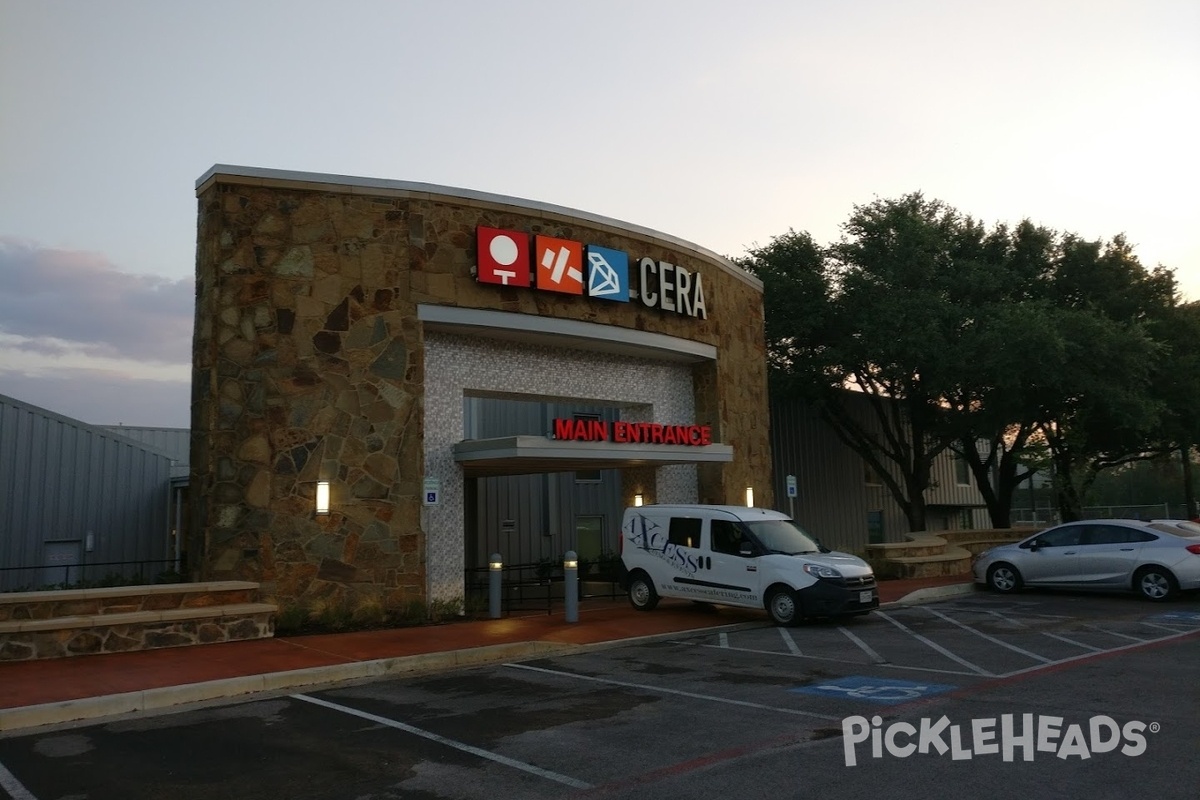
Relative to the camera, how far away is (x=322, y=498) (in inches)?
627

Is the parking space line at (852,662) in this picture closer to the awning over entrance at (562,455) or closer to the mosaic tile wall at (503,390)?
the awning over entrance at (562,455)

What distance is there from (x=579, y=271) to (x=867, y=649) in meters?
9.98

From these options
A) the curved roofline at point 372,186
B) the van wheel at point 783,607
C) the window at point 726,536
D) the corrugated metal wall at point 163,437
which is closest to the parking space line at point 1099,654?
the van wheel at point 783,607

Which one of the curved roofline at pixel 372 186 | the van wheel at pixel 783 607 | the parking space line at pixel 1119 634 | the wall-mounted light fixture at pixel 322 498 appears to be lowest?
the parking space line at pixel 1119 634

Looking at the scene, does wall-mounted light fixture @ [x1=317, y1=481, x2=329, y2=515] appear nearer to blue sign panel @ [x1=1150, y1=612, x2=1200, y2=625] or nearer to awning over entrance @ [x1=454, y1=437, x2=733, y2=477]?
awning over entrance @ [x1=454, y1=437, x2=733, y2=477]

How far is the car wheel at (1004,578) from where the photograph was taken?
20.4 metres

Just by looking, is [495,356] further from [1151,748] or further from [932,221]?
[932,221]

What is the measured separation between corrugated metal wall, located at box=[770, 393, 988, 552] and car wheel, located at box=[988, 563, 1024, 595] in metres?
10.5

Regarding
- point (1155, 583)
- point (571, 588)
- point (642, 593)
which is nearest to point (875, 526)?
point (1155, 583)

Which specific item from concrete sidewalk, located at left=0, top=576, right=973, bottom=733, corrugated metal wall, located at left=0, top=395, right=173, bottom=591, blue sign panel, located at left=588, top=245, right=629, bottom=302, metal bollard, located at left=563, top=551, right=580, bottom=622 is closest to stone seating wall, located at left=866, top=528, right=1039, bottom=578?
concrete sidewalk, located at left=0, top=576, right=973, bottom=733

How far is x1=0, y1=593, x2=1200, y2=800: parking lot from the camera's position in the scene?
6.63 metres

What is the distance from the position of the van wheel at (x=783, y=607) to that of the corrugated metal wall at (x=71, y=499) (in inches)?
683

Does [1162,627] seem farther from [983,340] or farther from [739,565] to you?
[983,340]

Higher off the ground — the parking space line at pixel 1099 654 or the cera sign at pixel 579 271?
the cera sign at pixel 579 271
